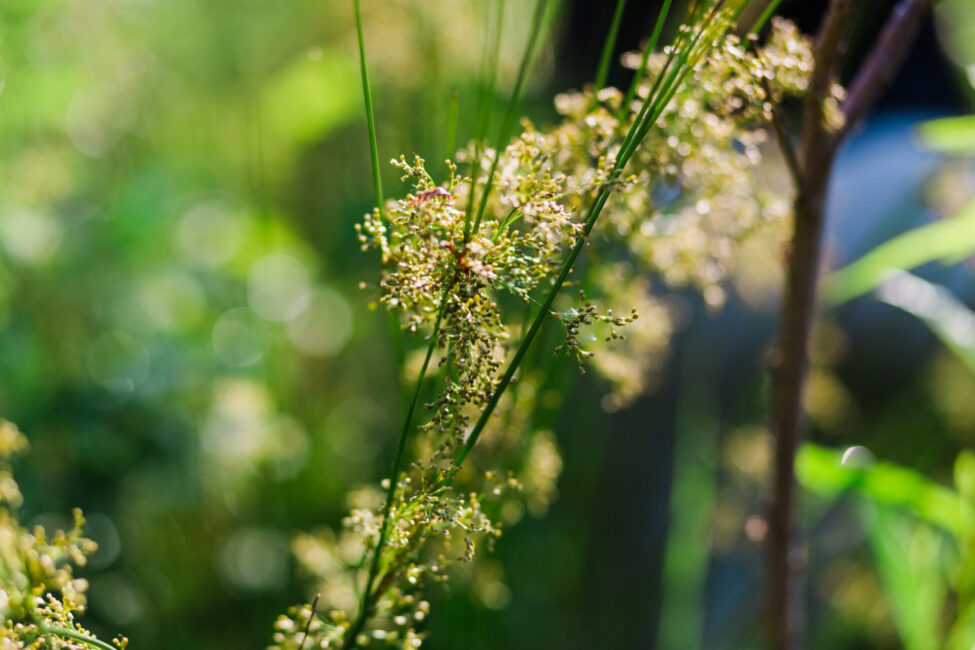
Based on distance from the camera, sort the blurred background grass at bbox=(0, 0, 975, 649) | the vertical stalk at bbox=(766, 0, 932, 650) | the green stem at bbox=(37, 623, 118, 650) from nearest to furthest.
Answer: the green stem at bbox=(37, 623, 118, 650) → the vertical stalk at bbox=(766, 0, 932, 650) → the blurred background grass at bbox=(0, 0, 975, 649)

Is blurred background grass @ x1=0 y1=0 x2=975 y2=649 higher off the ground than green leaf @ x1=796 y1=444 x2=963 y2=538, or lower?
higher

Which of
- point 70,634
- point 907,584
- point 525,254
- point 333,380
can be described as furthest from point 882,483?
point 333,380

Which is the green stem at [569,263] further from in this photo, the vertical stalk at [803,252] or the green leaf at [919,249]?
the green leaf at [919,249]

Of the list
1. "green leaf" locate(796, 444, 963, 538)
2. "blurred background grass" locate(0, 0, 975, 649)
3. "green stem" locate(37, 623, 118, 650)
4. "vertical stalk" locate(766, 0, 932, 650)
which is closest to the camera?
"green stem" locate(37, 623, 118, 650)

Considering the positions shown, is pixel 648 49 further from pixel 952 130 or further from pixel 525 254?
pixel 952 130

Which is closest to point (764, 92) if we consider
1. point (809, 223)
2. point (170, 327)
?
point (809, 223)

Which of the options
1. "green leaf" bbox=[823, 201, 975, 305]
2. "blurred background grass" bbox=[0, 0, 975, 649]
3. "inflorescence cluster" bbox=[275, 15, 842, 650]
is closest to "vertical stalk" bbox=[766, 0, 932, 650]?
"inflorescence cluster" bbox=[275, 15, 842, 650]

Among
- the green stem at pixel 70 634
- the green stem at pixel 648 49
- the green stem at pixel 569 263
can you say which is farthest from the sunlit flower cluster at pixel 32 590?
the green stem at pixel 648 49

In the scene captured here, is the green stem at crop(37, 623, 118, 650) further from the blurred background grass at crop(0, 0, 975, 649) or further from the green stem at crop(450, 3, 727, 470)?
the blurred background grass at crop(0, 0, 975, 649)
